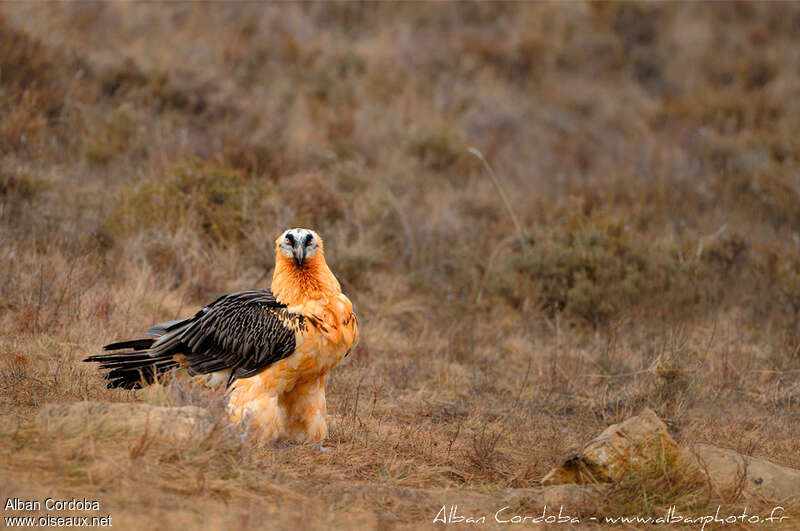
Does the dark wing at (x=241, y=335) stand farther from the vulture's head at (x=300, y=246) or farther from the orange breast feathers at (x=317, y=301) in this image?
the vulture's head at (x=300, y=246)

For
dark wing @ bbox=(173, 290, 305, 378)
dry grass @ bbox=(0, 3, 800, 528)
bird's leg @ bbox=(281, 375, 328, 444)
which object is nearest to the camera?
dry grass @ bbox=(0, 3, 800, 528)

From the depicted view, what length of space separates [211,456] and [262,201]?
627cm

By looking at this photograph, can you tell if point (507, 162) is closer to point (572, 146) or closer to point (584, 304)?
point (572, 146)

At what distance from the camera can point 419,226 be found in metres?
11.3

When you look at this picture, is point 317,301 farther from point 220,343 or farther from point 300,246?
point 220,343

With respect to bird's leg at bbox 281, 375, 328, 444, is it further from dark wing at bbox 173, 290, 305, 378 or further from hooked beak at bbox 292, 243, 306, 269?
hooked beak at bbox 292, 243, 306, 269

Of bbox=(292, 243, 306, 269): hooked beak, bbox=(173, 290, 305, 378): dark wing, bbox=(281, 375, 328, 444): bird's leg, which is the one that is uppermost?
bbox=(292, 243, 306, 269): hooked beak

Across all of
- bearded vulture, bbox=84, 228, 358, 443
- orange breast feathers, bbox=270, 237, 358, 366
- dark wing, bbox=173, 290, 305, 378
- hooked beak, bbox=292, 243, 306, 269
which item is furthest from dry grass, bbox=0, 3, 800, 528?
hooked beak, bbox=292, 243, 306, 269

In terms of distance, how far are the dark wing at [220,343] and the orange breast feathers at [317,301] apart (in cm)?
A: 8

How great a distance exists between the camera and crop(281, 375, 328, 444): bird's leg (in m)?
5.50

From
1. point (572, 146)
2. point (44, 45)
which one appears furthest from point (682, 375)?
point (44, 45)

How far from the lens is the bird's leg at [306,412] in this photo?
5504 mm

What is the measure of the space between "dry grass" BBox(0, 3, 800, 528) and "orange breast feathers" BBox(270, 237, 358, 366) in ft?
2.40

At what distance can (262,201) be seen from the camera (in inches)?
409
